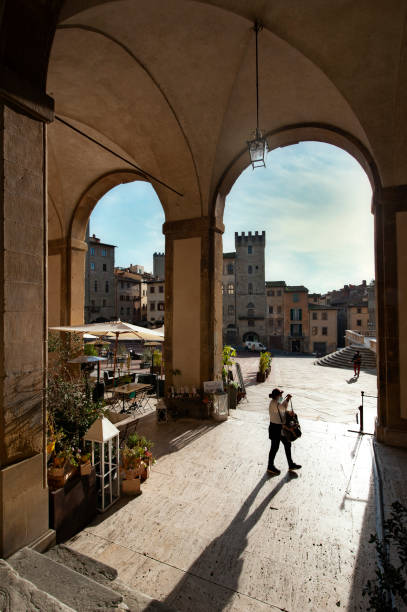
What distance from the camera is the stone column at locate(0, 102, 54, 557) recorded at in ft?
11.1

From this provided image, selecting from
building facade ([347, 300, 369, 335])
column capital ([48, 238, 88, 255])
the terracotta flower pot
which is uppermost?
column capital ([48, 238, 88, 255])

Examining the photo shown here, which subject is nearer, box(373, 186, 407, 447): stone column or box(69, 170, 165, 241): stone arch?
box(373, 186, 407, 447): stone column

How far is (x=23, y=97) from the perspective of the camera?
3551 millimetres

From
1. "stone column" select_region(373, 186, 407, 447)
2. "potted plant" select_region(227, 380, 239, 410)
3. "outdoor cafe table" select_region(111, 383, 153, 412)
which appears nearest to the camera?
"stone column" select_region(373, 186, 407, 447)

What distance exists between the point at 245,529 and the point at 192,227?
749 centimetres

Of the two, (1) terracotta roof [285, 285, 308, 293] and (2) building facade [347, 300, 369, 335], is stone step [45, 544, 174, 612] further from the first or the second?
(2) building facade [347, 300, 369, 335]

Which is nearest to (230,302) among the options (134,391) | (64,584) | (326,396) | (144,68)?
(326,396)

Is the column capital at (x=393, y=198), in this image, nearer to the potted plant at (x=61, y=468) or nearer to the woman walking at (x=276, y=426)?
the woman walking at (x=276, y=426)

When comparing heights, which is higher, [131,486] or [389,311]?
[389,311]

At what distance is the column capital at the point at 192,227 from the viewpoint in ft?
30.8

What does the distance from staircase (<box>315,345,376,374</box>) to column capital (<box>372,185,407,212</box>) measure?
16541 mm

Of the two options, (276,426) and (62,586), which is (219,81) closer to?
(276,426)

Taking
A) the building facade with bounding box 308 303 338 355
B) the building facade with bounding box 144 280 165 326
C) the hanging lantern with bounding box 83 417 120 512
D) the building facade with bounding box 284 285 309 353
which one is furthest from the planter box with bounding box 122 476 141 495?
the building facade with bounding box 144 280 165 326

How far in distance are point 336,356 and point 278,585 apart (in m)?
24.3
